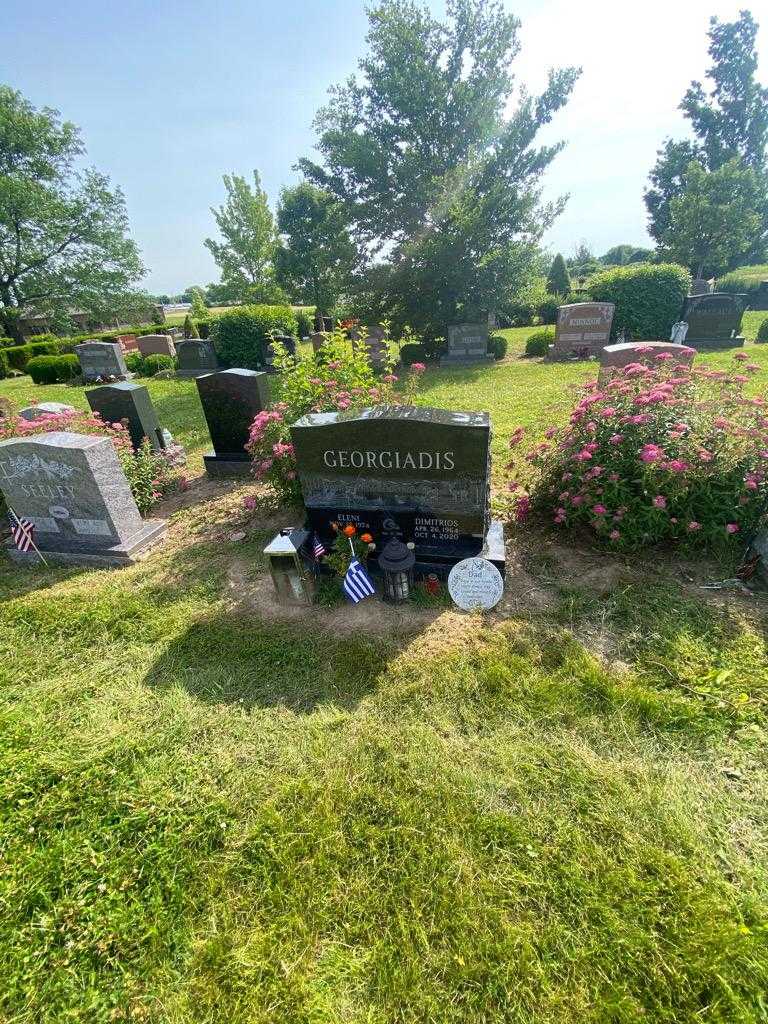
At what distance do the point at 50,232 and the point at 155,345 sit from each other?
45.5 ft

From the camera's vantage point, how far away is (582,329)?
46.2 ft

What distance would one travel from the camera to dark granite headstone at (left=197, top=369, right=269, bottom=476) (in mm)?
6824

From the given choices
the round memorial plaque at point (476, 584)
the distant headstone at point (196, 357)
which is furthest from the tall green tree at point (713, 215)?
the round memorial plaque at point (476, 584)

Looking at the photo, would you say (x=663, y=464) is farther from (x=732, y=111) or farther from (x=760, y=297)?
(x=732, y=111)

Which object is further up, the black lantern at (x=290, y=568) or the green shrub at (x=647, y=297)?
the green shrub at (x=647, y=297)

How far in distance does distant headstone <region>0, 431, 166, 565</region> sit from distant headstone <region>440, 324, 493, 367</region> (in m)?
12.7

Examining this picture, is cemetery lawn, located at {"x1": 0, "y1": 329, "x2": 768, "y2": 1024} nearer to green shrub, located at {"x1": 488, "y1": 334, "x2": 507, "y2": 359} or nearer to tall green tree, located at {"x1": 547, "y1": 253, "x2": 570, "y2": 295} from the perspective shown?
green shrub, located at {"x1": 488, "y1": 334, "x2": 507, "y2": 359}

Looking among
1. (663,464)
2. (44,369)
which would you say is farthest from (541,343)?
(44,369)

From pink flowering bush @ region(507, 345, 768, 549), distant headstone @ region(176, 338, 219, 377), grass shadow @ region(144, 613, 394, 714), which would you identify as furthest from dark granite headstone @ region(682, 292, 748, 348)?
distant headstone @ region(176, 338, 219, 377)

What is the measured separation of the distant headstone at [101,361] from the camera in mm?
15891

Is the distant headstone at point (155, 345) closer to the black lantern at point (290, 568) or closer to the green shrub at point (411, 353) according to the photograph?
the green shrub at point (411, 353)

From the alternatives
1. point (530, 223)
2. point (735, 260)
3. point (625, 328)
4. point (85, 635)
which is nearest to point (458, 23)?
point (530, 223)

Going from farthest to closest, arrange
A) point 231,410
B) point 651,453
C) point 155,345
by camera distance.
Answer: point 155,345 → point 231,410 → point 651,453

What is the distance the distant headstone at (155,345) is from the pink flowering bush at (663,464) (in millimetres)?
20338
